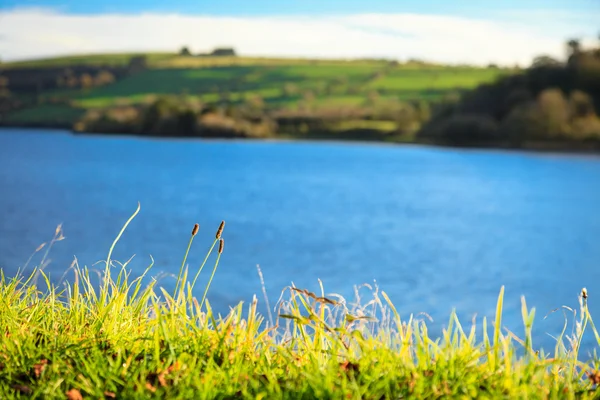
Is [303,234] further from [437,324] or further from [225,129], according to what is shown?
[225,129]

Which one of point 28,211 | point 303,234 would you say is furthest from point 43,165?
point 303,234

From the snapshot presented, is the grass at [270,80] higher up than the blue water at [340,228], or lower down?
higher up

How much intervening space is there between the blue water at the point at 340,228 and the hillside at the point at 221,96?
35.3ft

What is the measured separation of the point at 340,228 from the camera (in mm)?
35344

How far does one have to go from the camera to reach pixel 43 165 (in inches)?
2783

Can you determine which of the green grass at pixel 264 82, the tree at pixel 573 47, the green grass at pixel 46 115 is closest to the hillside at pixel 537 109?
the tree at pixel 573 47

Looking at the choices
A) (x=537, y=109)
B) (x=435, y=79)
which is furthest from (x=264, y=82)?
(x=537, y=109)

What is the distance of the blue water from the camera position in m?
21.6

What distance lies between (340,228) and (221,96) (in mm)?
56150

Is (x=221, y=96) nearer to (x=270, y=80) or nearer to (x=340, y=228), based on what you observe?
(x=270, y=80)

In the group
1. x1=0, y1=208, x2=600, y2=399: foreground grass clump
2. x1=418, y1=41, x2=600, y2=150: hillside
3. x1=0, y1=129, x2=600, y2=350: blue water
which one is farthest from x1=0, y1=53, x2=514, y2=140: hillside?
x1=0, y1=208, x2=600, y2=399: foreground grass clump

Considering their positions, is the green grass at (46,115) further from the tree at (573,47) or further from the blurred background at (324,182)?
the tree at (573,47)

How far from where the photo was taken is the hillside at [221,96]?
82000 millimetres

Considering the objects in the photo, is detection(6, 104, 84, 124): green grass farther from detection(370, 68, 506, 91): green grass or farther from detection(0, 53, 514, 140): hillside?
detection(370, 68, 506, 91): green grass
